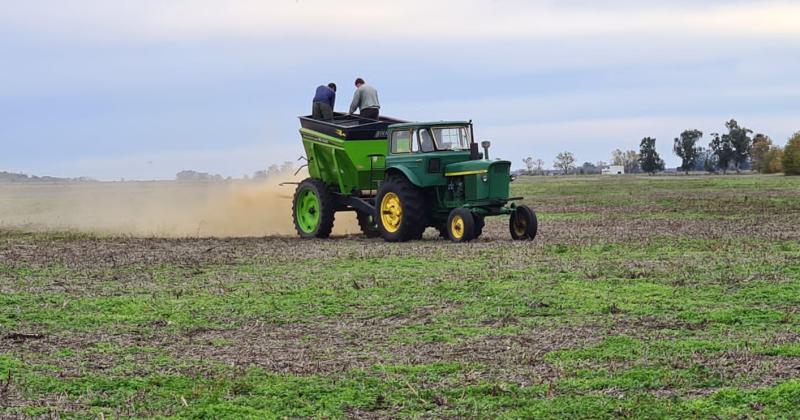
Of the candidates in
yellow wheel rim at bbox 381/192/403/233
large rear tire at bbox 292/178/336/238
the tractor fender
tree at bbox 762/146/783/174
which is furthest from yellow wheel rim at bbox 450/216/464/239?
tree at bbox 762/146/783/174

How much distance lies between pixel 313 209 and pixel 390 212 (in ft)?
10.4

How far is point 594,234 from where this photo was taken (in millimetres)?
23500

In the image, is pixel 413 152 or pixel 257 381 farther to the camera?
pixel 413 152

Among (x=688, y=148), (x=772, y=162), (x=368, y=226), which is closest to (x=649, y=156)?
(x=688, y=148)

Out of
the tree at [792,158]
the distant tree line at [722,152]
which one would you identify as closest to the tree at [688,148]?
the distant tree line at [722,152]

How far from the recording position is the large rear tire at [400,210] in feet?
74.7

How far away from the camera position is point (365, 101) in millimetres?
25500

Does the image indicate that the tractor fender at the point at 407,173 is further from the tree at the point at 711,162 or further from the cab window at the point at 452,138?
the tree at the point at 711,162

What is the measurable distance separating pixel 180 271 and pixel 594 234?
9766 millimetres

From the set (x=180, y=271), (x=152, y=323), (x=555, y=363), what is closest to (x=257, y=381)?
(x=555, y=363)

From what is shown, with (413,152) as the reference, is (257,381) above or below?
below

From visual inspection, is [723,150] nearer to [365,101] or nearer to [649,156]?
[649,156]

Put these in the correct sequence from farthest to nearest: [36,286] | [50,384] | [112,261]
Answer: [112,261] < [36,286] < [50,384]

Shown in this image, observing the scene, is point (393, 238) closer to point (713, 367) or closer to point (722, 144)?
point (713, 367)
